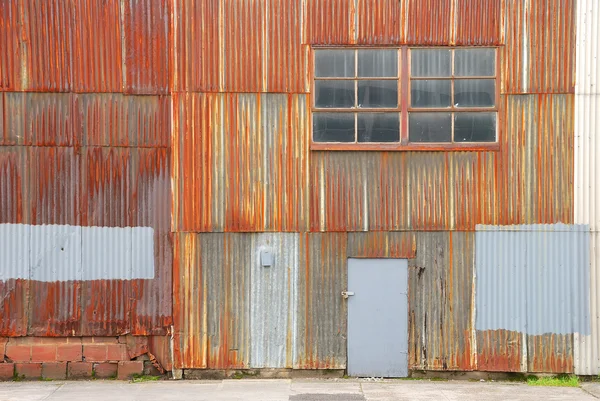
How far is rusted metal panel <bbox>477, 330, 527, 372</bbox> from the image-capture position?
11141mm

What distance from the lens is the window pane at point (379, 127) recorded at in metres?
11.3

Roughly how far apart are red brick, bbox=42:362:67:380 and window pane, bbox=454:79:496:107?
774cm

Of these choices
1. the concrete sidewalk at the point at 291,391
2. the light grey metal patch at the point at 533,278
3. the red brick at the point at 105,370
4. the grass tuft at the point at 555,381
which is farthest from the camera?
the red brick at the point at 105,370

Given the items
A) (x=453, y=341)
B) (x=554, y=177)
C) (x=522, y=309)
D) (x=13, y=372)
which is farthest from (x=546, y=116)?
(x=13, y=372)

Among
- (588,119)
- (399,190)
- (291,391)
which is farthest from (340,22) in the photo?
(291,391)

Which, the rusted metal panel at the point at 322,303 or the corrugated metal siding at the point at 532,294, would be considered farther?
the rusted metal panel at the point at 322,303

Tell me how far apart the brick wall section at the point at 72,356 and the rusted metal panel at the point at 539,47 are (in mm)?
7261

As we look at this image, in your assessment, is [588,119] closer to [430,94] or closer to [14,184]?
[430,94]

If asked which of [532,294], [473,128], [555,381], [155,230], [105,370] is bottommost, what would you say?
[555,381]

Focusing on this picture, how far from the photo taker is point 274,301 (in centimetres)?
1126

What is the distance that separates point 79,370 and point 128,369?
80cm

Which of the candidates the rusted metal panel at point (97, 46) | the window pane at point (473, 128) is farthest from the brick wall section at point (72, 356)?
the window pane at point (473, 128)

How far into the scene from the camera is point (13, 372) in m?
11.1

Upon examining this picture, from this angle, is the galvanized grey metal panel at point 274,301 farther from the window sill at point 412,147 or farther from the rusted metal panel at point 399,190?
the window sill at point 412,147
